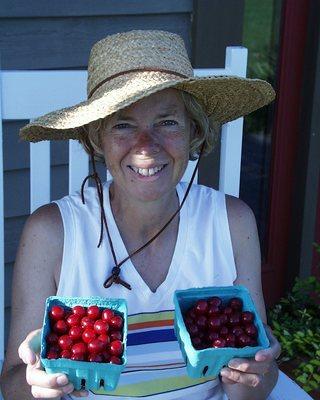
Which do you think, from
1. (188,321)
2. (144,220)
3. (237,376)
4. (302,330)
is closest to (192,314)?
(188,321)

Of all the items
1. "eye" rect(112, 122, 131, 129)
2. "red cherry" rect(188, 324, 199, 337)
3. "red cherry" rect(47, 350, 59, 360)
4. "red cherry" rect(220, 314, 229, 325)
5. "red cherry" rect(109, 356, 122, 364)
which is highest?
"eye" rect(112, 122, 131, 129)

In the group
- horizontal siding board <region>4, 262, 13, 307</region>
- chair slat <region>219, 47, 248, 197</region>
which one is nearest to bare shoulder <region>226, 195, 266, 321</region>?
chair slat <region>219, 47, 248, 197</region>

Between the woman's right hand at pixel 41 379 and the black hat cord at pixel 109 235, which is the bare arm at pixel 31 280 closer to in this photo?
the black hat cord at pixel 109 235

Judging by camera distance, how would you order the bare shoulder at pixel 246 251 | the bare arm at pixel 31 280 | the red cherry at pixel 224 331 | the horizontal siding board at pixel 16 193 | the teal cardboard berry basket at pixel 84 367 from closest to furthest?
the teal cardboard berry basket at pixel 84 367
the red cherry at pixel 224 331
the bare arm at pixel 31 280
the bare shoulder at pixel 246 251
the horizontal siding board at pixel 16 193

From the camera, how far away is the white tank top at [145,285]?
1.60 meters

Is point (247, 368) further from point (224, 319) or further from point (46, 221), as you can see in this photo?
point (46, 221)

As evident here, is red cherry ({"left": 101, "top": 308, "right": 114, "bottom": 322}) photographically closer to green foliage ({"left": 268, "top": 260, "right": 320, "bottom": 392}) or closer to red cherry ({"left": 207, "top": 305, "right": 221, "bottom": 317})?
red cherry ({"left": 207, "top": 305, "right": 221, "bottom": 317})

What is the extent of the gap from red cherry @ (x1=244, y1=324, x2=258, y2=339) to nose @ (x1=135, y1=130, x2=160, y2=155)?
0.41 metres

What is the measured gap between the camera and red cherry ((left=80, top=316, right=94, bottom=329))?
129cm

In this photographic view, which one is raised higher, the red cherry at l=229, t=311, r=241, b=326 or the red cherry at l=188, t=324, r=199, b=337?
the red cherry at l=229, t=311, r=241, b=326

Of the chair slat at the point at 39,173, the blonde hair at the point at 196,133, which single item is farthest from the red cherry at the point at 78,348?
the chair slat at the point at 39,173

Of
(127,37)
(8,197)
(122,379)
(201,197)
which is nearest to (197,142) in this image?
(201,197)

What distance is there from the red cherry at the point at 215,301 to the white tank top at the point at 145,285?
0.25 meters

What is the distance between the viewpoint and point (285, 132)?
3.17 m
